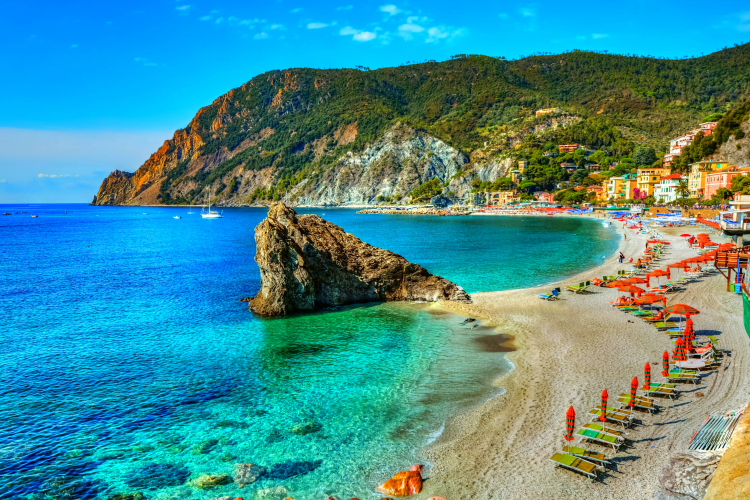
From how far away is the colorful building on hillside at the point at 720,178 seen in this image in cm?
8845

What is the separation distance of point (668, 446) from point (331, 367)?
12201 mm

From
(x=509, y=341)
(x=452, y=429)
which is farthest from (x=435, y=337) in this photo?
(x=452, y=429)

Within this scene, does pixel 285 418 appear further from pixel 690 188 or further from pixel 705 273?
pixel 690 188

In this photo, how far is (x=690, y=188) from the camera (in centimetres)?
10862

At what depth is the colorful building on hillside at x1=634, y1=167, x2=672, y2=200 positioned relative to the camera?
130000 millimetres

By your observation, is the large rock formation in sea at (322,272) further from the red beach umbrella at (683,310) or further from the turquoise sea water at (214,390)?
the red beach umbrella at (683,310)

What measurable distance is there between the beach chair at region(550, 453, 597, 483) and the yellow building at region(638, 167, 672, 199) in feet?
449

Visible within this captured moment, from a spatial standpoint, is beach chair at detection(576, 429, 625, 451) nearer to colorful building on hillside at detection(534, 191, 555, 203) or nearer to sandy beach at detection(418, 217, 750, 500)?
sandy beach at detection(418, 217, 750, 500)

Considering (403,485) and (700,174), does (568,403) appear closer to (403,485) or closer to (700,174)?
(403,485)

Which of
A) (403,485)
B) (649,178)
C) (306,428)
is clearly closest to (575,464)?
(403,485)

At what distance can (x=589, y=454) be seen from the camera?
1249cm

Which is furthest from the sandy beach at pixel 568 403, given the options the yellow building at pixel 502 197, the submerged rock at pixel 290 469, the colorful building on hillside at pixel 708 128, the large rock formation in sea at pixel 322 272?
Answer: the yellow building at pixel 502 197


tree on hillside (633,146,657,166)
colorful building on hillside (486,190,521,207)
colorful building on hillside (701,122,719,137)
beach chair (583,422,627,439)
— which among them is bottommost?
beach chair (583,422,627,439)

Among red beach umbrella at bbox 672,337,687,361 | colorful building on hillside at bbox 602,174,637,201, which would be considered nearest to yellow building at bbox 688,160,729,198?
colorful building on hillside at bbox 602,174,637,201
